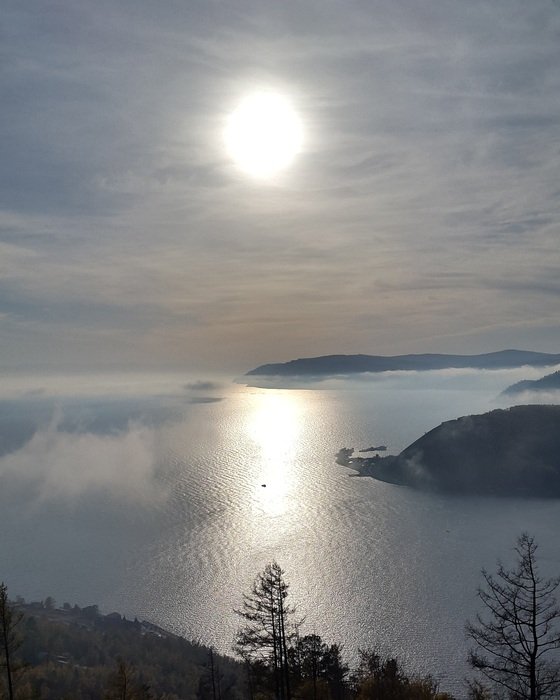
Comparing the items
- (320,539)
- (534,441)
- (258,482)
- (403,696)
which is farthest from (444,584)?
(534,441)

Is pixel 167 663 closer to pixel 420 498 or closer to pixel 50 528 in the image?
pixel 50 528

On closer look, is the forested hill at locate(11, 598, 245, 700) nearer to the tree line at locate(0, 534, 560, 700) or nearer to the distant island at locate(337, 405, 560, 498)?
the tree line at locate(0, 534, 560, 700)

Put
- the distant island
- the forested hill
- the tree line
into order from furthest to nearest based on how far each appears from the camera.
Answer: the distant island, the forested hill, the tree line

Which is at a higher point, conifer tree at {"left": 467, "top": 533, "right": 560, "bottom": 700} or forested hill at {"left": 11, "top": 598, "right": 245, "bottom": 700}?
conifer tree at {"left": 467, "top": 533, "right": 560, "bottom": 700}

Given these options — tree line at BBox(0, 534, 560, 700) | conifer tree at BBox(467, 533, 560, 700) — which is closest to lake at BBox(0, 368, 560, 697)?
tree line at BBox(0, 534, 560, 700)

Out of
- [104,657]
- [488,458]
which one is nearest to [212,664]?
[104,657]

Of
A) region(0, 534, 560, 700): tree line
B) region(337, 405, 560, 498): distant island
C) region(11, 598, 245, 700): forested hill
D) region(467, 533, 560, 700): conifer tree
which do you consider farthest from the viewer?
region(337, 405, 560, 498): distant island

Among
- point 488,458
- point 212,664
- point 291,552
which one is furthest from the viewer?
point 488,458

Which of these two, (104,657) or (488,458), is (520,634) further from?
(488,458)

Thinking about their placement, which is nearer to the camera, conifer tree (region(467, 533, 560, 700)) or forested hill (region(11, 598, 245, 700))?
conifer tree (region(467, 533, 560, 700))
